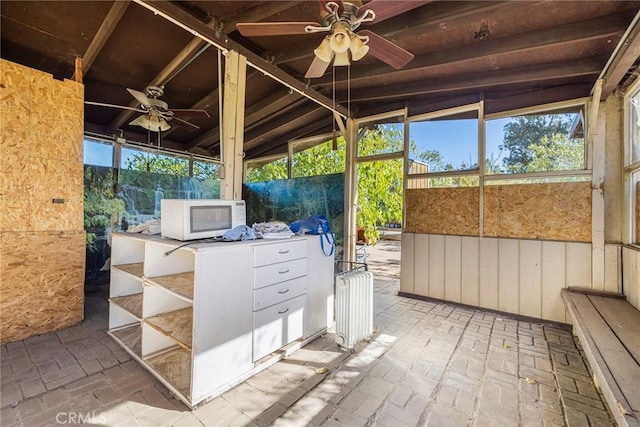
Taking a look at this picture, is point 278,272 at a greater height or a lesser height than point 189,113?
lesser

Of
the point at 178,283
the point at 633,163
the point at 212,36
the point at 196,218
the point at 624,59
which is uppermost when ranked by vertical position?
the point at 212,36

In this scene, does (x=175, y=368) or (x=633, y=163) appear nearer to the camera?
(x=175, y=368)

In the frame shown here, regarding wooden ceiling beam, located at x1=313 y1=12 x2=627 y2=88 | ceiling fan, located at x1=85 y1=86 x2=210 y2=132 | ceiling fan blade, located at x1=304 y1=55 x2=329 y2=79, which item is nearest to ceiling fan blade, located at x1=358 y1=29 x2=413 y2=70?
ceiling fan blade, located at x1=304 y1=55 x2=329 y2=79

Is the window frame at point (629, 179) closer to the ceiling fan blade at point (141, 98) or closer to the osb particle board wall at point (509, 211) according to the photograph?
the osb particle board wall at point (509, 211)

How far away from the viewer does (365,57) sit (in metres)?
3.47

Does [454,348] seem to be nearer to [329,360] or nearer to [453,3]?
[329,360]

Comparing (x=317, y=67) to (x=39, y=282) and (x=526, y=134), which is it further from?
(x=39, y=282)

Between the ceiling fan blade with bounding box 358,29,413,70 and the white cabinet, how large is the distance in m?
1.76

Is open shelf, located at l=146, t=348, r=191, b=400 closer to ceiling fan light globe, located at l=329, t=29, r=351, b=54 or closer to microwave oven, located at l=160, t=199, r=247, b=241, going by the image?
microwave oven, located at l=160, t=199, r=247, b=241

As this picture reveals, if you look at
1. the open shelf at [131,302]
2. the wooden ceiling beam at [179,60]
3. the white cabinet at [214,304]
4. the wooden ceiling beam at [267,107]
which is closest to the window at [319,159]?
the wooden ceiling beam at [267,107]

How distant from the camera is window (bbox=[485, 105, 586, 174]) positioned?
3.28m

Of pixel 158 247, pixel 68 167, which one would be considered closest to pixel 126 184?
pixel 68 167
